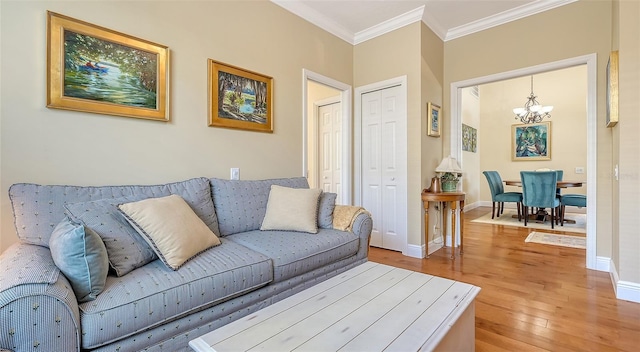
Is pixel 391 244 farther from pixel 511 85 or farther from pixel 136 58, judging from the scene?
pixel 511 85

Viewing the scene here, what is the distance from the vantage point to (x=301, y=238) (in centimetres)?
205

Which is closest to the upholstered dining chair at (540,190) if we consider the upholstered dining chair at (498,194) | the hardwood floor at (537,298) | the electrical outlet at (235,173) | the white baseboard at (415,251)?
the upholstered dining chair at (498,194)

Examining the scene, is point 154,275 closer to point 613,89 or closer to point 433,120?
point 433,120

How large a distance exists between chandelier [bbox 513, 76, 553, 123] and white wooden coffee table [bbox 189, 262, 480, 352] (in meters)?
6.18

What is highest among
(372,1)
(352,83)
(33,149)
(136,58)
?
(372,1)

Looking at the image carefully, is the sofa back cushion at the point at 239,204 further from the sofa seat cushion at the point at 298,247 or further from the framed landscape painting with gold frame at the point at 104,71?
the framed landscape painting with gold frame at the point at 104,71

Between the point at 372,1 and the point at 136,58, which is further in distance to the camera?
the point at 372,1

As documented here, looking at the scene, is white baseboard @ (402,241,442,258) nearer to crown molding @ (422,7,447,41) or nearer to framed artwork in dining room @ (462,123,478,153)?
crown molding @ (422,7,447,41)

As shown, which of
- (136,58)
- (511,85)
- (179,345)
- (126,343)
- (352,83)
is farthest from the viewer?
(511,85)

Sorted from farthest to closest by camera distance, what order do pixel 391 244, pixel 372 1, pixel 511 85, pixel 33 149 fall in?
pixel 511 85, pixel 391 244, pixel 372 1, pixel 33 149

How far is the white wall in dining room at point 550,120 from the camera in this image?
613 centimetres

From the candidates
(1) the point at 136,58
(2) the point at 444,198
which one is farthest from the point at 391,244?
(1) the point at 136,58

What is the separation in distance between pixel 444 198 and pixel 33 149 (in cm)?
342

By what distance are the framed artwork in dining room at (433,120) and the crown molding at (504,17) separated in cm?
97
